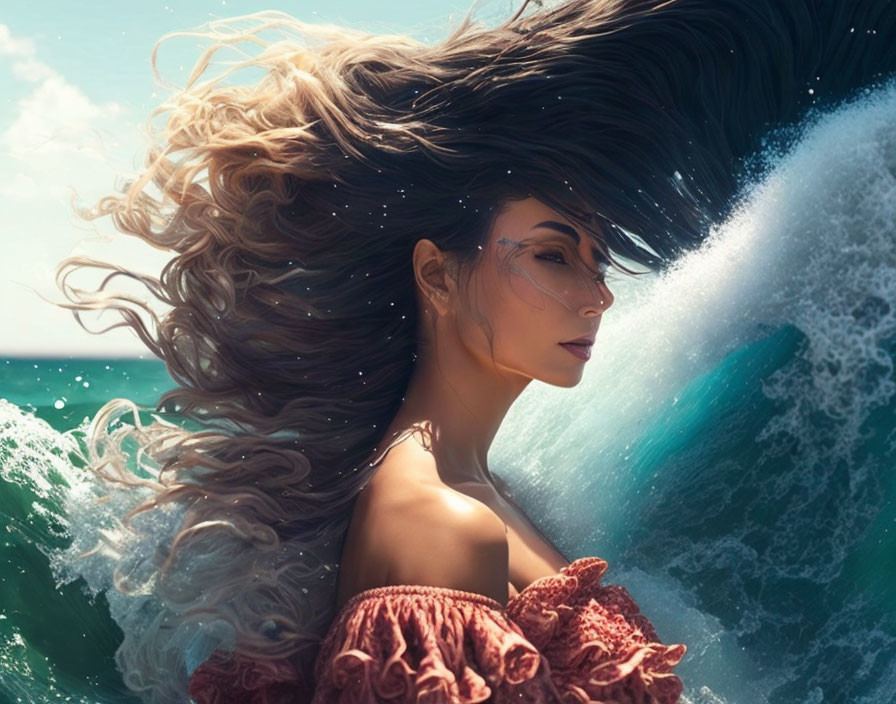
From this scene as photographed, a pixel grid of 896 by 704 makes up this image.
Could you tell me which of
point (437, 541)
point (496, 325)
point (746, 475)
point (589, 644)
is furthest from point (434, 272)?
point (746, 475)

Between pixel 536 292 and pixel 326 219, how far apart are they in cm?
54

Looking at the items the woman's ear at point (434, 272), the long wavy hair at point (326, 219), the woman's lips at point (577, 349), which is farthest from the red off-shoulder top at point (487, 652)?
the woman's ear at point (434, 272)

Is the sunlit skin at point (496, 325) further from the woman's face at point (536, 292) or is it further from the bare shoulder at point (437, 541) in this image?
the bare shoulder at point (437, 541)

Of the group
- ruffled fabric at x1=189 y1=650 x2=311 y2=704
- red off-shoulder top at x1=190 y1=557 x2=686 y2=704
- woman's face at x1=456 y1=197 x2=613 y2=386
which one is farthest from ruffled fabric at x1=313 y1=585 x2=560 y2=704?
woman's face at x1=456 y1=197 x2=613 y2=386

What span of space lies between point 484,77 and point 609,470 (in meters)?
1.19

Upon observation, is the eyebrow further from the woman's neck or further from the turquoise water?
the turquoise water

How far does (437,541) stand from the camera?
213cm

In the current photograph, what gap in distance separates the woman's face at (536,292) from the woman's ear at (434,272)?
0.06 meters

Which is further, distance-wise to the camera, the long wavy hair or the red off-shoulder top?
the long wavy hair

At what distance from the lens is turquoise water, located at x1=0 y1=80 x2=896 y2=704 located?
2916 millimetres

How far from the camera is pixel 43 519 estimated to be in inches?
116

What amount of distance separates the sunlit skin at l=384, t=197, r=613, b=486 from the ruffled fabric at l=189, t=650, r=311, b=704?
0.53 meters

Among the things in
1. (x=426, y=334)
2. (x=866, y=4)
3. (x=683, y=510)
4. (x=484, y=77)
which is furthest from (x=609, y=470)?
(x=866, y=4)

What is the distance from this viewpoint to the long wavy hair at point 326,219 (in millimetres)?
2506
